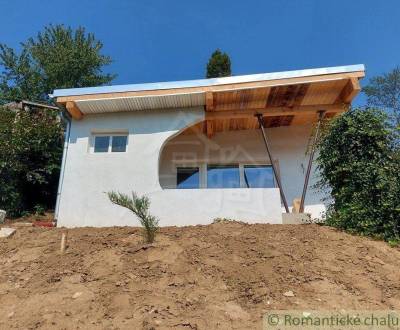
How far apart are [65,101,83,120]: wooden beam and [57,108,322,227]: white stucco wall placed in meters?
0.16

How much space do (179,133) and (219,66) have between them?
26.3ft

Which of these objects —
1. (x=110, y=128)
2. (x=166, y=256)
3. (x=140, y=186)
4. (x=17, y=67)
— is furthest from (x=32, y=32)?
(x=166, y=256)

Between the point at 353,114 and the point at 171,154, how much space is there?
507 cm

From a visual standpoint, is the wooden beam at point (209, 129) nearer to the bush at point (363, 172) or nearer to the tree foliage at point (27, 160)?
the bush at point (363, 172)

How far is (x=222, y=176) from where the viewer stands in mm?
9500

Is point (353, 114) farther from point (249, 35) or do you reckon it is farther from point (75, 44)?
point (75, 44)

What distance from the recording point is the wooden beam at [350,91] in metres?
7.45

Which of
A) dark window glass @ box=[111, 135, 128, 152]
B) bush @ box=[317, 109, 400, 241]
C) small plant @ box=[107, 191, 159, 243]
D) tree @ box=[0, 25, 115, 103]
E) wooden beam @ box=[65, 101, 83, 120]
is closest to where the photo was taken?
small plant @ box=[107, 191, 159, 243]

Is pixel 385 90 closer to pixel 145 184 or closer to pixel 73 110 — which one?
pixel 145 184

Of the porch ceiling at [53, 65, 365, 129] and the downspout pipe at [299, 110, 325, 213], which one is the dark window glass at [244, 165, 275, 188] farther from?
the porch ceiling at [53, 65, 365, 129]

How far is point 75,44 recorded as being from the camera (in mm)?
19000

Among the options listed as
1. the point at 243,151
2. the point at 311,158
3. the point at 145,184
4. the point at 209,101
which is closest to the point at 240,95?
the point at 209,101

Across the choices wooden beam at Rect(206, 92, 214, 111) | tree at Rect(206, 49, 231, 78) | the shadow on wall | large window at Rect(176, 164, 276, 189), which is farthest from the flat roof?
tree at Rect(206, 49, 231, 78)

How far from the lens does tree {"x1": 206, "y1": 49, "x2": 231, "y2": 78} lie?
49.6 ft
